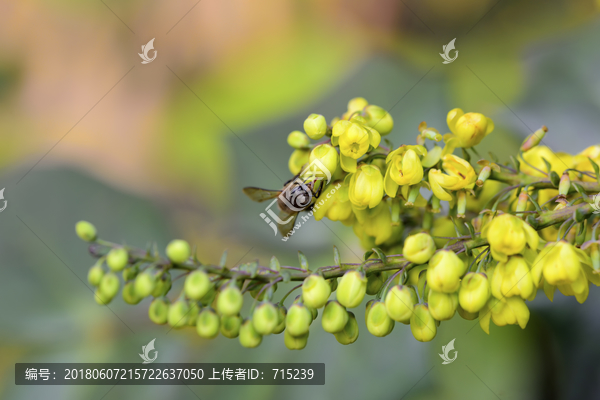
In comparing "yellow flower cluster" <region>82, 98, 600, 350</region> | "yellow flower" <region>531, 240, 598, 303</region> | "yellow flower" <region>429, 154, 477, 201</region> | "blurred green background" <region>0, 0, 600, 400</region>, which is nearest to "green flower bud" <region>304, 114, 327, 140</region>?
"yellow flower cluster" <region>82, 98, 600, 350</region>

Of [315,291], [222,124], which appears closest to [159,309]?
[315,291]

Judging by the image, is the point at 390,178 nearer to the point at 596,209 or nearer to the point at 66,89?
the point at 596,209

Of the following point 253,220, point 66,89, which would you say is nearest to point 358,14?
point 253,220

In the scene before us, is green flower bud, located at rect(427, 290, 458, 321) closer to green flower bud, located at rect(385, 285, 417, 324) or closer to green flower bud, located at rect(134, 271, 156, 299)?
green flower bud, located at rect(385, 285, 417, 324)

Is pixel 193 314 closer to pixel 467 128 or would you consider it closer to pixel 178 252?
pixel 178 252
